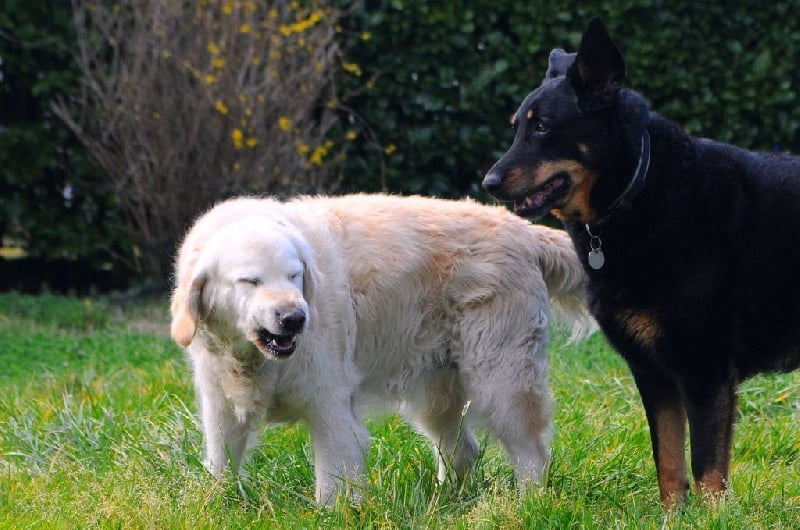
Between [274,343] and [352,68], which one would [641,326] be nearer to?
[274,343]

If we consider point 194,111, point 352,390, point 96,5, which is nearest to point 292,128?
point 194,111

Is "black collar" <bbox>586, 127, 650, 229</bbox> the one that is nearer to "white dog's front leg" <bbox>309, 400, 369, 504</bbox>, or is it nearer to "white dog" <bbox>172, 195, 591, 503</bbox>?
"white dog" <bbox>172, 195, 591, 503</bbox>

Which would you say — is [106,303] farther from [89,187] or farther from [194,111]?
[194,111]

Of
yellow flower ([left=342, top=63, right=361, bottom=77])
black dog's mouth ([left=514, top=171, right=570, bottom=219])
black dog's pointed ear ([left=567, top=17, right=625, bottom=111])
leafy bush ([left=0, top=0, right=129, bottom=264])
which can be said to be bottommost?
leafy bush ([left=0, top=0, right=129, bottom=264])

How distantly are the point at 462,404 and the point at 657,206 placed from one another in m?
1.28

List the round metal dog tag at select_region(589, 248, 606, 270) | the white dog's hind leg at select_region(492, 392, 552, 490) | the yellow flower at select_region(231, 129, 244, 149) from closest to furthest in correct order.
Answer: the round metal dog tag at select_region(589, 248, 606, 270), the white dog's hind leg at select_region(492, 392, 552, 490), the yellow flower at select_region(231, 129, 244, 149)

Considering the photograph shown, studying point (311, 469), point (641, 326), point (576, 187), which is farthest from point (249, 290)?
point (641, 326)

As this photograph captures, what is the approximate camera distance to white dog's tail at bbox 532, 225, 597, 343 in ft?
16.4

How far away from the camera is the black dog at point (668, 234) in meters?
4.21

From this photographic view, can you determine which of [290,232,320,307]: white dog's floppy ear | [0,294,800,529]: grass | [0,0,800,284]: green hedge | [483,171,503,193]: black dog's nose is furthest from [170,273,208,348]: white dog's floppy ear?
[0,0,800,284]: green hedge

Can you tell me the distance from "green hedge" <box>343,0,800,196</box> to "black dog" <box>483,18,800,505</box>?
14.3ft

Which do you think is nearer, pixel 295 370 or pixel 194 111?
pixel 295 370

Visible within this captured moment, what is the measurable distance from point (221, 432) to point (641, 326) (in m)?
1.67

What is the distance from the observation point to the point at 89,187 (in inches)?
368
